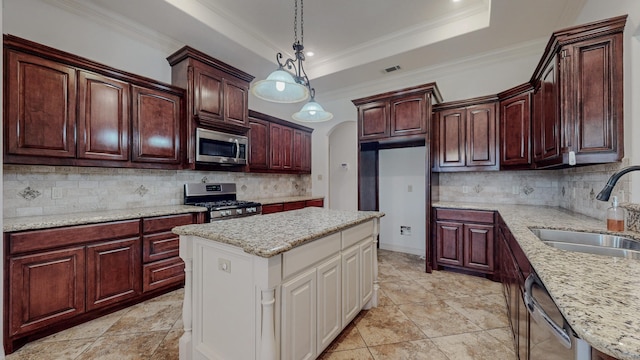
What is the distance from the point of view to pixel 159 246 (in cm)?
259

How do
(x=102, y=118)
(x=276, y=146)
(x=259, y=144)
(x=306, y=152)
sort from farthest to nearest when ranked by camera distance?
(x=306, y=152) → (x=276, y=146) → (x=259, y=144) → (x=102, y=118)

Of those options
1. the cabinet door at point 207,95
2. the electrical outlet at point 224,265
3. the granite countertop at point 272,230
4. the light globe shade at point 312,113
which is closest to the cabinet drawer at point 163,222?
the granite countertop at point 272,230

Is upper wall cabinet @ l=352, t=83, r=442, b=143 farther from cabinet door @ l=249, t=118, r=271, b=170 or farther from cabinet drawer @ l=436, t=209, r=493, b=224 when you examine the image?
cabinet door @ l=249, t=118, r=271, b=170

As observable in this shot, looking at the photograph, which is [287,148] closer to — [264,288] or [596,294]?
[264,288]

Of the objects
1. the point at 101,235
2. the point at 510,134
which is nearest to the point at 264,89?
the point at 101,235

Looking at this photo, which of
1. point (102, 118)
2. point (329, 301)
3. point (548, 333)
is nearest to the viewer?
point (548, 333)

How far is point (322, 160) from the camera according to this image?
17.0 feet

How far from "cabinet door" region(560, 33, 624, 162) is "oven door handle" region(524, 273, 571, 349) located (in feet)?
4.49

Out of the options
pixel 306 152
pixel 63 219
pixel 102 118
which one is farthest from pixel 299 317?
→ pixel 306 152

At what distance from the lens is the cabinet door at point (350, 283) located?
196 cm

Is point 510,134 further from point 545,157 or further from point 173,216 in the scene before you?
point 173,216

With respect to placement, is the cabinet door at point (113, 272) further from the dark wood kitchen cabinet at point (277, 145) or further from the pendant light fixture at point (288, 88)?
the dark wood kitchen cabinet at point (277, 145)

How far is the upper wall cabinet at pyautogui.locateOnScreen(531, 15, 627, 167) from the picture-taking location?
1.72 m

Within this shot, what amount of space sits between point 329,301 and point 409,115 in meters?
2.67
